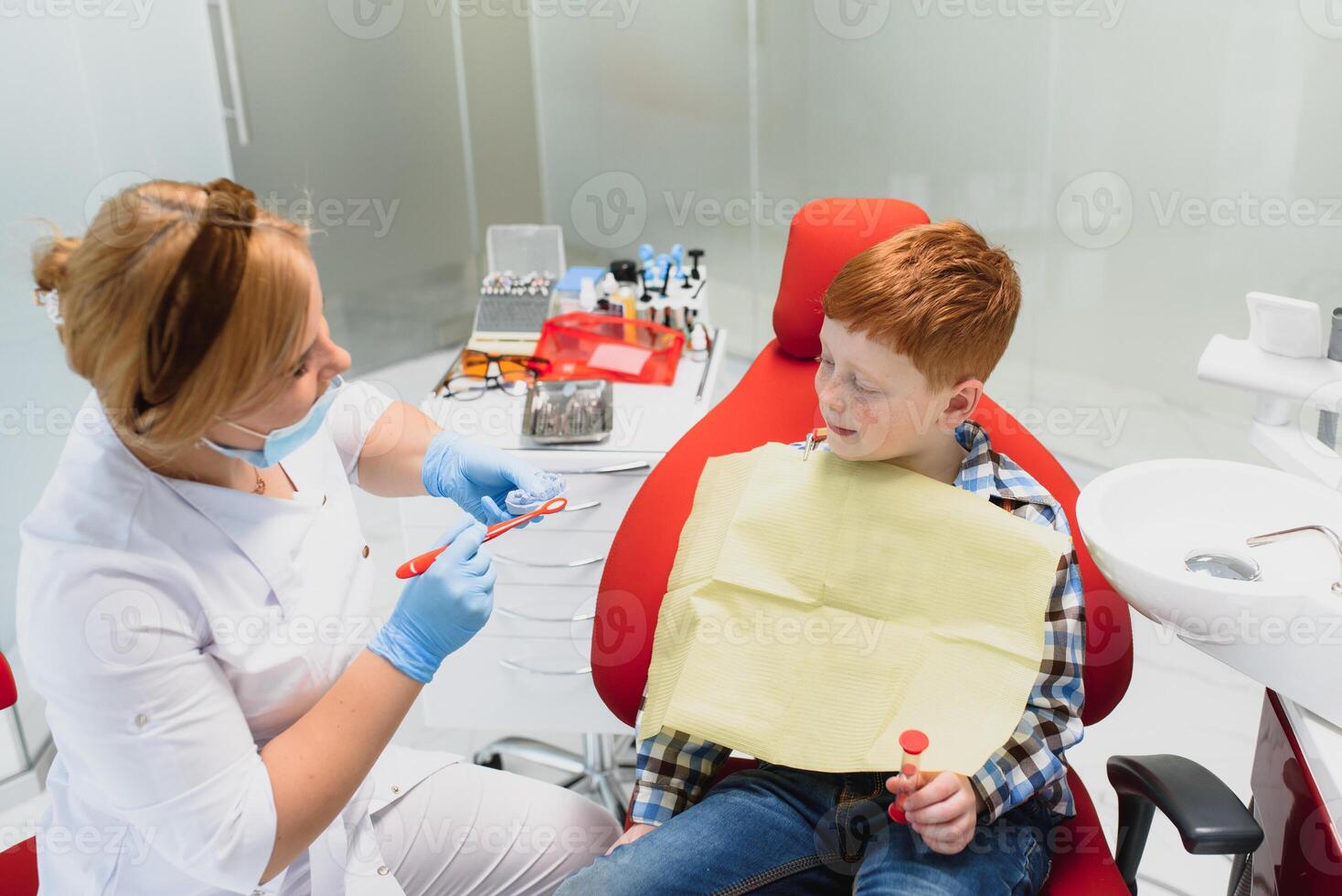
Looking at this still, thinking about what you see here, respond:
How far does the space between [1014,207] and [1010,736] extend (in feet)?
7.28

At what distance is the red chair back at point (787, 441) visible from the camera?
1451 mm

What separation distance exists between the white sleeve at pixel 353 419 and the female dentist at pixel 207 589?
18 centimetres

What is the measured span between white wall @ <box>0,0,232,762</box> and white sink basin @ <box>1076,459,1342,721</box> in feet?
6.16

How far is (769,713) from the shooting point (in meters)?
1.35

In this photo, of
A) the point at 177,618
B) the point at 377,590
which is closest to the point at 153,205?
the point at 177,618

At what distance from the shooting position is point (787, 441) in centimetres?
163

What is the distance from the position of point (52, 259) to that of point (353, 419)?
557mm

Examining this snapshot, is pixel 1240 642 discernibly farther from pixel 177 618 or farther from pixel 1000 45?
pixel 1000 45
